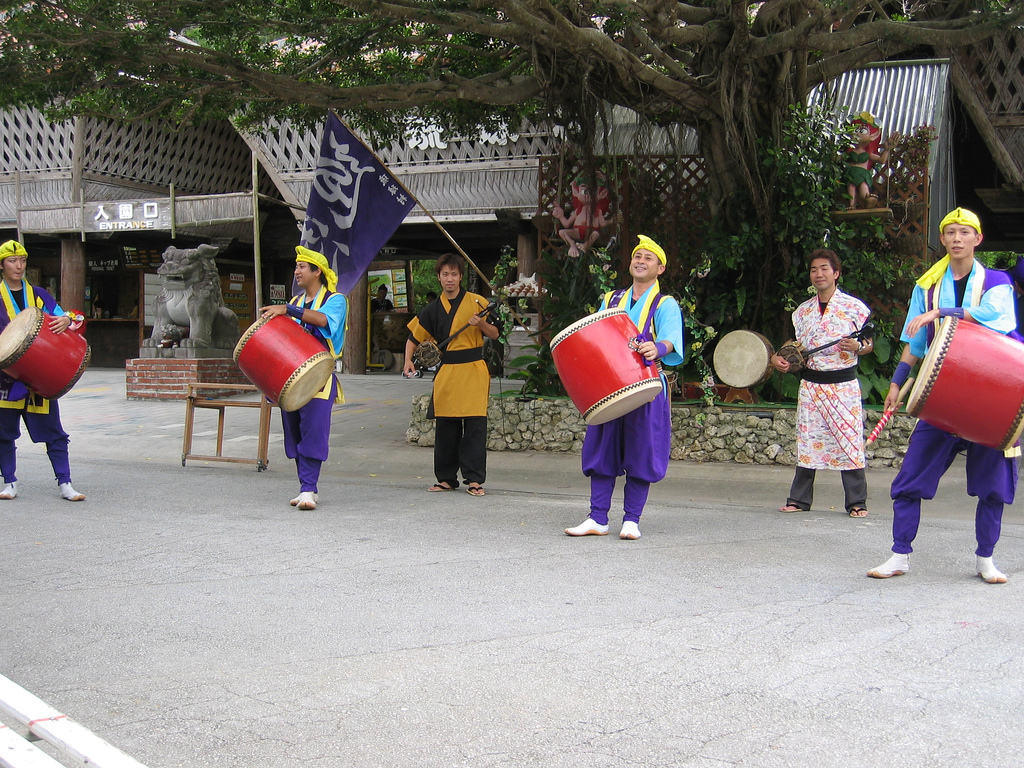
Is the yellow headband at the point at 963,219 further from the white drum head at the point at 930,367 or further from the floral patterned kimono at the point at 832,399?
the floral patterned kimono at the point at 832,399

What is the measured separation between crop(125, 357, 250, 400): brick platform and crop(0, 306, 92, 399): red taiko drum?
6350 millimetres

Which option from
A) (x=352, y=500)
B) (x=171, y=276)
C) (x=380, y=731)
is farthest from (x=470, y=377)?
(x=171, y=276)

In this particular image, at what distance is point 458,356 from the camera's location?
6855 mm

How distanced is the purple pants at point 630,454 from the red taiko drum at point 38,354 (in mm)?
3549

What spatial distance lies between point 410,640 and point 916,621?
6.49 ft

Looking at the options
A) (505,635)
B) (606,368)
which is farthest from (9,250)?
(505,635)

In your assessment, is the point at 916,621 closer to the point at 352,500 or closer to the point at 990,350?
the point at 990,350

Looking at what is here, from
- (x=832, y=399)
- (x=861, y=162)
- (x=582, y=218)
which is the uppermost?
(x=861, y=162)

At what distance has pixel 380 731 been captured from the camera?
2709 mm

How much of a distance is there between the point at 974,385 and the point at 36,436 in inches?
229

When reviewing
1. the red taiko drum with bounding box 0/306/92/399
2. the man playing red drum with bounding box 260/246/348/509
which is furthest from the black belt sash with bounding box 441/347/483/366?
the red taiko drum with bounding box 0/306/92/399

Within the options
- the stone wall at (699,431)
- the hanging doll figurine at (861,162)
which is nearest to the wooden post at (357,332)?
the stone wall at (699,431)

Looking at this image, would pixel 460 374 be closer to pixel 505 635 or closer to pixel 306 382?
pixel 306 382

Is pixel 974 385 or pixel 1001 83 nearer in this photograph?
pixel 974 385
